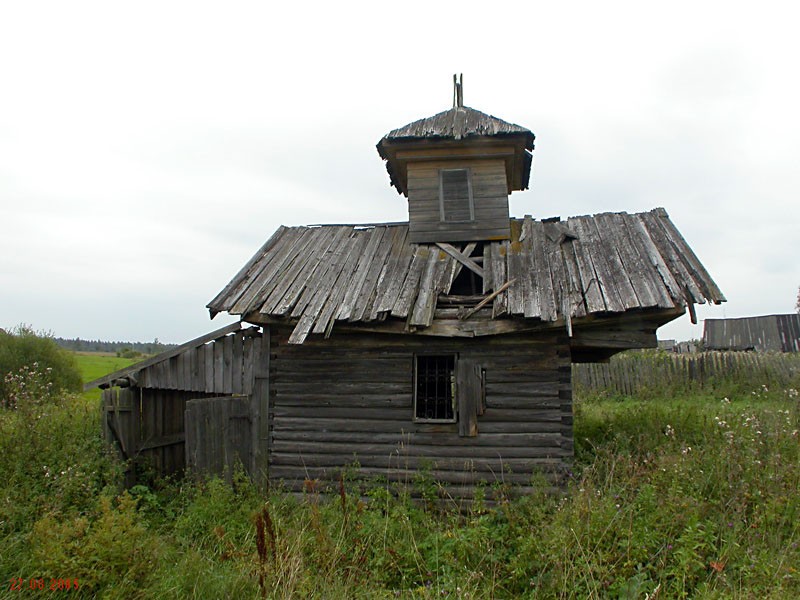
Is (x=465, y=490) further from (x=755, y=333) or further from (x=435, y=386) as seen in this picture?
(x=755, y=333)

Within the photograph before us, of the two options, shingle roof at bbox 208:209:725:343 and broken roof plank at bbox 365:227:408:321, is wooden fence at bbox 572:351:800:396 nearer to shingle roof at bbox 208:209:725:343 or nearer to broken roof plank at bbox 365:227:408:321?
shingle roof at bbox 208:209:725:343

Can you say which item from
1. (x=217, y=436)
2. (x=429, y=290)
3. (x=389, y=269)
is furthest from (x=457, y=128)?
(x=217, y=436)

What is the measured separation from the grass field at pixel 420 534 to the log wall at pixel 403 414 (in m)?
0.39

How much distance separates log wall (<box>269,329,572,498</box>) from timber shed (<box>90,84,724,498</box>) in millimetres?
21

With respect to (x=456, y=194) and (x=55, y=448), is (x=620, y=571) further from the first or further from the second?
(x=55, y=448)

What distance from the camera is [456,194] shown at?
11.0m

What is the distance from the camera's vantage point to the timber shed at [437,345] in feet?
27.3

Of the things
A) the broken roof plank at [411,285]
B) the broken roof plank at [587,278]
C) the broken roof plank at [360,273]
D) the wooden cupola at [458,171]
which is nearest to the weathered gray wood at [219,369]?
the broken roof plank at [360,273]

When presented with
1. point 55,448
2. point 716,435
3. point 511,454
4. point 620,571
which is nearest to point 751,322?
point 716,435

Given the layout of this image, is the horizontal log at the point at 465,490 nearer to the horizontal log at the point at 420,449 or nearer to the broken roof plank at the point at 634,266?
the horizontal log at the point at 420,449

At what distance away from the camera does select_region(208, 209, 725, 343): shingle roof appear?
831cm

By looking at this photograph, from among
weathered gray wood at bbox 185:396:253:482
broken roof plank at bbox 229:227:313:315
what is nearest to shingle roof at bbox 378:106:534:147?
broken roof plank at bbox 229:227:313:315
